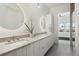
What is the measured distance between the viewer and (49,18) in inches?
62.9

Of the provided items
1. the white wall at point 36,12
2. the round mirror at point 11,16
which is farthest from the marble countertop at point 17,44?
the round mirror at point 11,16

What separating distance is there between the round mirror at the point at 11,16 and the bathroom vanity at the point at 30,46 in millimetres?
288

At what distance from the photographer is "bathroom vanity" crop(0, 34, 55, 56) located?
3.93 ft

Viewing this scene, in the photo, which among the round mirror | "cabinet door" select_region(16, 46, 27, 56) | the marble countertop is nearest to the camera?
the marble countertop

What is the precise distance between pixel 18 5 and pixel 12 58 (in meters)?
0.92

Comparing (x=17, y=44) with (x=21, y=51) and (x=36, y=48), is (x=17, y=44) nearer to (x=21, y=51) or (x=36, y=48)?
(x=21, y=51)

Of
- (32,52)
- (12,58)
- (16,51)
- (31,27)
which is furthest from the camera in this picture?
(31,27)

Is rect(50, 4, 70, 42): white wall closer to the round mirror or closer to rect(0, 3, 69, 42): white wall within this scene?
rect(0, 3, 69, 42): white wall

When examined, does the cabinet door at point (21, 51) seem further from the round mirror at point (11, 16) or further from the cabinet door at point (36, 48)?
the round mirror at point (11, 16)

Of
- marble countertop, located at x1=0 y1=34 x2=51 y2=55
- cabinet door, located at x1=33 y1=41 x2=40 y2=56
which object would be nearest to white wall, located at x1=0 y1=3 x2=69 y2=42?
marble countertop, located at x1=0 y1=34 x2=51 y2=55

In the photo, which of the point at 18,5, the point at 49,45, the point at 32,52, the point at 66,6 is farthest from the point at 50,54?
the point at 18,5

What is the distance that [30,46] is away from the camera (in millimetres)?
1432

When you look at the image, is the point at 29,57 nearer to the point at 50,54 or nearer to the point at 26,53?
the point at 26,53

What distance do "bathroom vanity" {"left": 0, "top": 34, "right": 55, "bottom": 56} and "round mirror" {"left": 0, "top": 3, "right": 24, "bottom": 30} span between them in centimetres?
29
